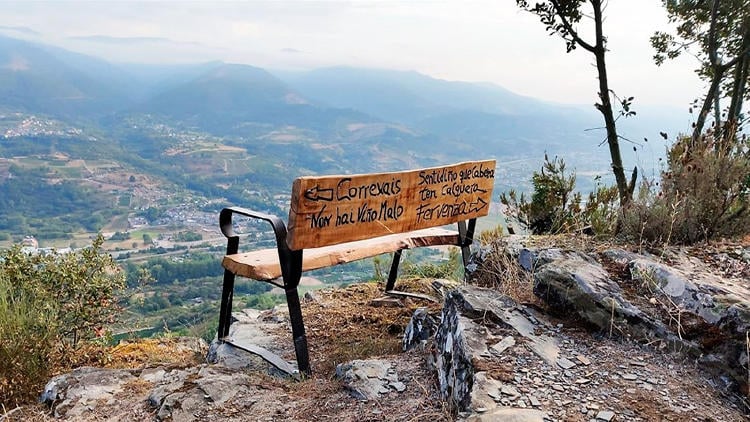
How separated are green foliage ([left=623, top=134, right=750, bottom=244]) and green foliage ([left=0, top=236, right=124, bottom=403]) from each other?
3.93 m

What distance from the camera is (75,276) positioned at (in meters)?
3.88

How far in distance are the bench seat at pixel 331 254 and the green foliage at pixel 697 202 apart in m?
1.43

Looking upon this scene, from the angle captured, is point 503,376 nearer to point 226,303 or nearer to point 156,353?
point 226,303

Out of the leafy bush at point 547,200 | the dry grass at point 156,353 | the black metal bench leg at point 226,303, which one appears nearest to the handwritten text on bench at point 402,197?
the black metal bench leg at point 226,303

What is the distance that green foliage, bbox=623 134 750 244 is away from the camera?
11.5 ft

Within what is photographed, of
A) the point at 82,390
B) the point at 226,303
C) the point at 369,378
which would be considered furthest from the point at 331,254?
the point at 82,390

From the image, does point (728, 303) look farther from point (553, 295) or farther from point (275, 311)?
point (275, 311)

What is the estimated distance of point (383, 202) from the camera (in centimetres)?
353

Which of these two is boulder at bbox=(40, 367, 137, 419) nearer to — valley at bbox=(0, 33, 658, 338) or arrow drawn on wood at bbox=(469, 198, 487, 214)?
valley at bbox=(0, 33, 658, 338)

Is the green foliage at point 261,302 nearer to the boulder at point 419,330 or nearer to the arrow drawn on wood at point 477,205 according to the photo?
the arrow drawn on wood at point 477,205

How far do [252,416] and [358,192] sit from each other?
1443mm

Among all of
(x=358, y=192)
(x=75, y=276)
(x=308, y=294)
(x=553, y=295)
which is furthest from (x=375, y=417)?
(x=308, y=294)

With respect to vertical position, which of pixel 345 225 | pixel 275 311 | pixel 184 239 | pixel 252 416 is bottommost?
pixel 184 239

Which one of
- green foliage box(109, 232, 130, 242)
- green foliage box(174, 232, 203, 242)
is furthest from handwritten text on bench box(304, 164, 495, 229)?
green foliage box(109, 232, 130, 242)
